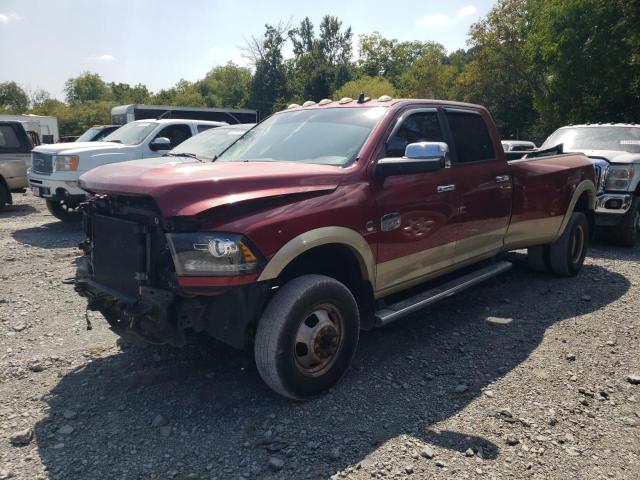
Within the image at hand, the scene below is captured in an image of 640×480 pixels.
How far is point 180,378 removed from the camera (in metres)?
3.77

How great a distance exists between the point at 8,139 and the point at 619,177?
39.6 ft

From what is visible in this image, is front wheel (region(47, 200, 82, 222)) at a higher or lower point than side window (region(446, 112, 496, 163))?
lower

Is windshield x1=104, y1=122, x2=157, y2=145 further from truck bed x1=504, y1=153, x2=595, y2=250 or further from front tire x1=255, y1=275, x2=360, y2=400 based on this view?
front tire x1=255, y1=275, x2=360, y2=400

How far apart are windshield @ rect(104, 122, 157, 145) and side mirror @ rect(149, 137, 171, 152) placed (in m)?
0.36

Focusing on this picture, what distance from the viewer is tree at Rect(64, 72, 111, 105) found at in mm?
101062

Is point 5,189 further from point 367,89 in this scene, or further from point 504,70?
point 367,89

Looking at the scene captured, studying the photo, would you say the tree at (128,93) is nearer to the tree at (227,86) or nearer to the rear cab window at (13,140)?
the tree at (227,86)

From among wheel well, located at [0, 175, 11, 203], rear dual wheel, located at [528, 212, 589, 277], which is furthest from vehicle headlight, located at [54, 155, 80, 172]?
rear dual wheel, located at [528, 212, 589, 277]

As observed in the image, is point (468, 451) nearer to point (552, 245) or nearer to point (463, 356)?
point (463, 356)

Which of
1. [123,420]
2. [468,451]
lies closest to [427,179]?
[468,451]

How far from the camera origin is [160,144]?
1012 centimetres

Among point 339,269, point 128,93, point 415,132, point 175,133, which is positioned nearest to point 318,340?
point 339,269

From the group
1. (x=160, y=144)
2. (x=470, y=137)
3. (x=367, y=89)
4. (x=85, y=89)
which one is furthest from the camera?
(x=85, y=89)

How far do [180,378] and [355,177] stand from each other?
189 centimetres
